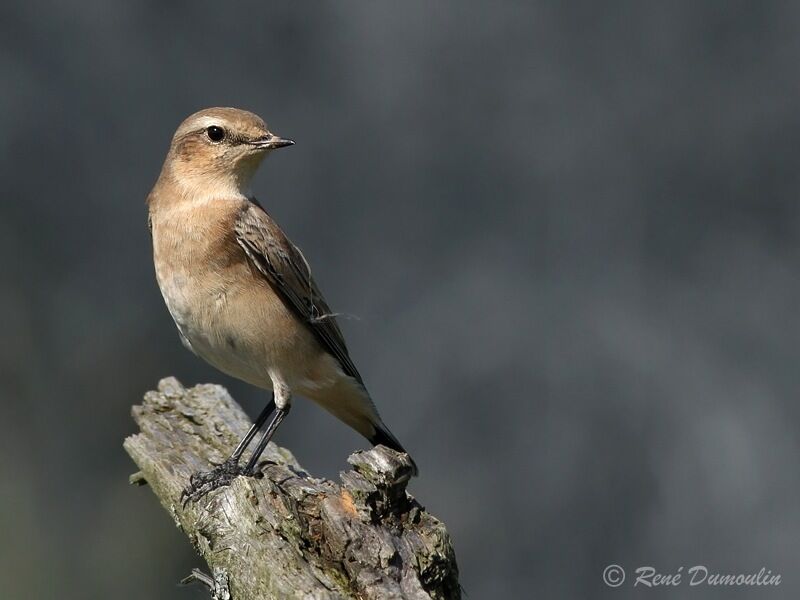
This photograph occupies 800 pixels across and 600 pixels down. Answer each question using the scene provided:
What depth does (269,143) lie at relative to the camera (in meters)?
6.48

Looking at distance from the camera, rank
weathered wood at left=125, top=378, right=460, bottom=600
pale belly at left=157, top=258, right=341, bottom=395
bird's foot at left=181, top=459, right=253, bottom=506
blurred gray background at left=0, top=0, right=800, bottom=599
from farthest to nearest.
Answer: blurred gray background at left=0, top=0, right=800, bottom=599 → pale belly at left=157, top=258, right=341, bottom=395 → bird's foot at left=181, top=459, right=253, bottom=506 → weathered wood at left=125, top=378, right=460, bottom=600

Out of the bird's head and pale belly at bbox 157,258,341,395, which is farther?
the bird's head

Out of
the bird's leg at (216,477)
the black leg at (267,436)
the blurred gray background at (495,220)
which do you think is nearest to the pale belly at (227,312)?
the black leg at (267,436)

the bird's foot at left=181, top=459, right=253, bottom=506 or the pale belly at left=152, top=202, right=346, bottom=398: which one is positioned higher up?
the pale belly at left=152, top=202, right=346, bottom=398

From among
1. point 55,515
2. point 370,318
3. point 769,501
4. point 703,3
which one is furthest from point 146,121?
point 769,501

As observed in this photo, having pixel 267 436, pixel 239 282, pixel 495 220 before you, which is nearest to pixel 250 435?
pixel 267 436

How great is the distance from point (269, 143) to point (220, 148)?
30cm

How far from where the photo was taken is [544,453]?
35.9 ft

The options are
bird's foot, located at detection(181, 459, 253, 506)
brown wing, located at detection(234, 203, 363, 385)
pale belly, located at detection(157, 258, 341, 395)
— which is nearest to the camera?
bird's foot, located at detection(181, 459, 253, 506)

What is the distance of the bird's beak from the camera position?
646 cm

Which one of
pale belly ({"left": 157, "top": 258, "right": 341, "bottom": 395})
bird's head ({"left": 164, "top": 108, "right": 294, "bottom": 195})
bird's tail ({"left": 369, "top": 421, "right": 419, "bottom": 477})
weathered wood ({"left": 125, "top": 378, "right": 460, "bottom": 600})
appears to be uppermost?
bird's head ({"left": 164, "top": 108, "right": 294, "bottom": 195})

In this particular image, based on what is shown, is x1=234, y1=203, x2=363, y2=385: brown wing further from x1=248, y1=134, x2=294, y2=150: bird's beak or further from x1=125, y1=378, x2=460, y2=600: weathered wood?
x1=125, y1=378, x2=460, y2=600: weathered wood

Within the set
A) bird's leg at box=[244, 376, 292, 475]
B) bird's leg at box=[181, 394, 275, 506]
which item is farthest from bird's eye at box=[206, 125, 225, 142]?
bird's leg at box=[181, 394, 275, 506]

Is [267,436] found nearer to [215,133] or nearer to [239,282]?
[239,282]
